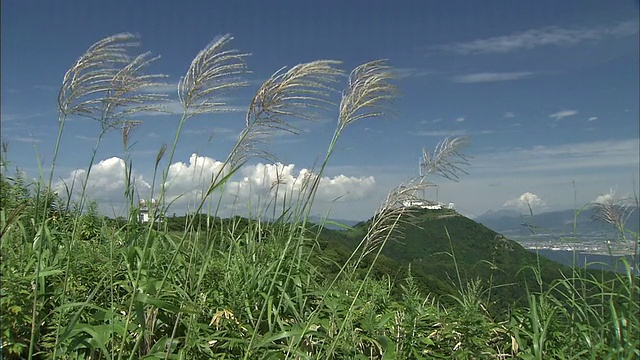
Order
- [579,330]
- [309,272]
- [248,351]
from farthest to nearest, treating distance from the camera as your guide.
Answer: [309,272] < [579,330] < [248,351]

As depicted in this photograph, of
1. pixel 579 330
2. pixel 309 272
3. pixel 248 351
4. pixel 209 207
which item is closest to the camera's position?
pixel 248 351

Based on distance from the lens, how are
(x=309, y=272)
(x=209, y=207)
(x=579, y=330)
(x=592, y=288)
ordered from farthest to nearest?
(x=209, y=207) → (x=309, y=272) → (x=592, y=288) → (x=579, y=330)

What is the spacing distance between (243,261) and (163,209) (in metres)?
0.58

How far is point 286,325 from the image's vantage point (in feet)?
10.5

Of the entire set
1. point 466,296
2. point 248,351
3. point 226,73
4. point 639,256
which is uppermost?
point 226,73

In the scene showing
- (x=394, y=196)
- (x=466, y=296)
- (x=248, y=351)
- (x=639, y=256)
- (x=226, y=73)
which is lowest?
(x=248, y=351)

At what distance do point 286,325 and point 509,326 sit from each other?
1.28 m

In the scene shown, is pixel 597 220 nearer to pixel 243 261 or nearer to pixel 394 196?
pixel 394 196

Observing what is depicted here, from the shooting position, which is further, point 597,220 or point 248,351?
point 597,220

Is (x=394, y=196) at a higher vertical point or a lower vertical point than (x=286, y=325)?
higher

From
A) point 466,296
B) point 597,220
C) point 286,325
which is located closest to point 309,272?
point 286,325

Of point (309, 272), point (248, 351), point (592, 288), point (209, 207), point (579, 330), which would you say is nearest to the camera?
point (248, 351)

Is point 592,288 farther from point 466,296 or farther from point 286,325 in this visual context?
point 286,325

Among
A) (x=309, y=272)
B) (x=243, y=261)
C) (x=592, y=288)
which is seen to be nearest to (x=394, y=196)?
(x=309, y=272)
